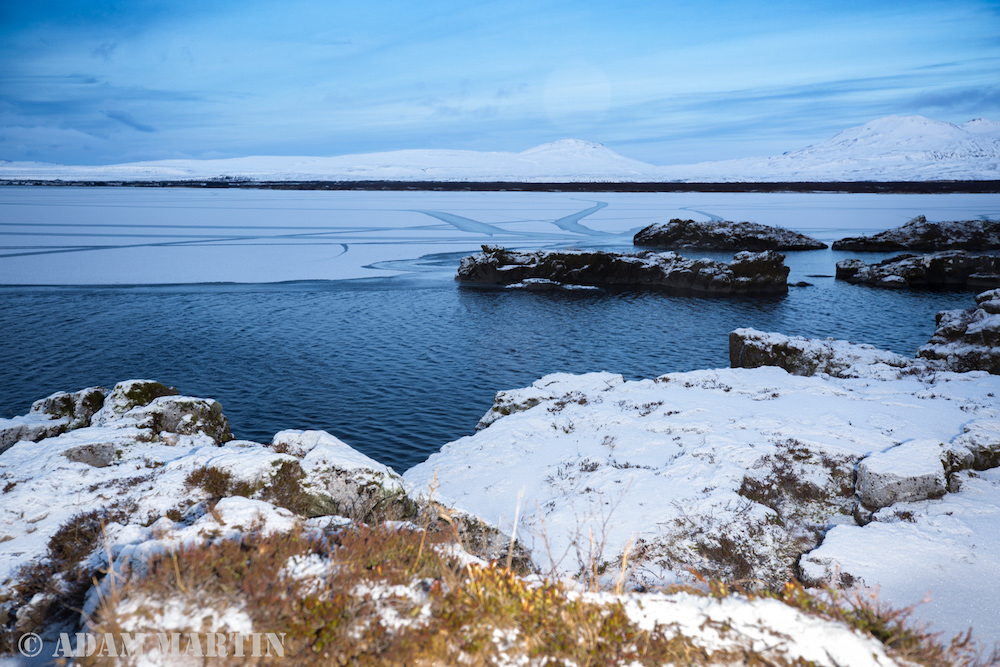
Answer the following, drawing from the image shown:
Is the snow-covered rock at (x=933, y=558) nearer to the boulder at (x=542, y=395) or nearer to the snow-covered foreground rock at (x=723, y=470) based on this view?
the snow-covered foreground rock at (x=723, y=470)

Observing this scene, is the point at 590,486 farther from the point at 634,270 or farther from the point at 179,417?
the point at 634,270

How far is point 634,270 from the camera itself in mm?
40156

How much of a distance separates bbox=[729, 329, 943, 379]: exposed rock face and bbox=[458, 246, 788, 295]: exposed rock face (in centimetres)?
2004

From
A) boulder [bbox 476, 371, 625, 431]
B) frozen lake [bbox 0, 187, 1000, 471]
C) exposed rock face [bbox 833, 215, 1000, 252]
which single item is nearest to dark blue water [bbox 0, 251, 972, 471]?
frozen lake [bbox 0, 187, 1000, 471]

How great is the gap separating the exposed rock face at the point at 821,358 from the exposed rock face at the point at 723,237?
131ft

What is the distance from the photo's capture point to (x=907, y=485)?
879 centimetres

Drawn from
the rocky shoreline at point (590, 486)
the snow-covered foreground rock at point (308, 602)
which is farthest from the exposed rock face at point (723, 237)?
the snow-covered foreground rock at point (308, 602)

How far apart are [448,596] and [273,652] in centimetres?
119

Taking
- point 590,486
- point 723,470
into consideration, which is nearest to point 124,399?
point 590,486

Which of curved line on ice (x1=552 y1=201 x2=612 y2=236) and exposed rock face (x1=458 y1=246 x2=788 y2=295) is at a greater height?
curved line on ice (x1=552 y1=201 x2=612 y2=236)

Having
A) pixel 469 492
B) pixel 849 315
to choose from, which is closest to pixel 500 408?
pixel 469 492

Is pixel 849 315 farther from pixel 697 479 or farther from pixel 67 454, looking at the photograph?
pixel 67 454

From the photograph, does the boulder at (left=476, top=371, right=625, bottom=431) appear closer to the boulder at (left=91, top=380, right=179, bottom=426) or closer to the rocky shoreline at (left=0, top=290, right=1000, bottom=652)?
the rocky shoreline at (left=0, top=290, right=1000, bottom=652)

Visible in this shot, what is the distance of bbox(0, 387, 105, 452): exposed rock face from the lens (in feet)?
34.3
